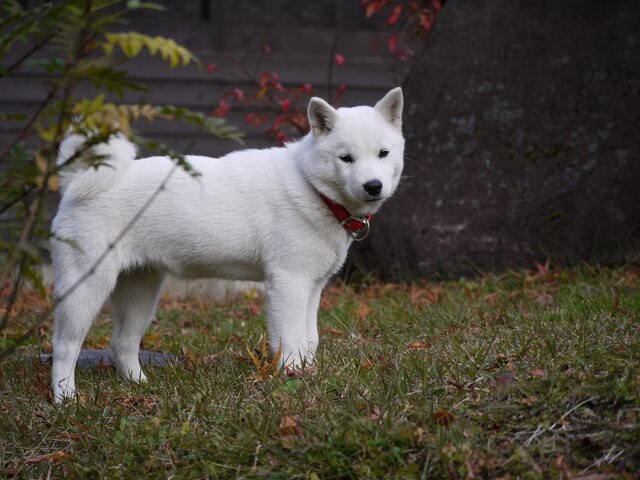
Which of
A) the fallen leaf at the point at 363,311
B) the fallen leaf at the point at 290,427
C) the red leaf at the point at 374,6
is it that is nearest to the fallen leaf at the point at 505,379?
the fallen leaf at the point at 290,427

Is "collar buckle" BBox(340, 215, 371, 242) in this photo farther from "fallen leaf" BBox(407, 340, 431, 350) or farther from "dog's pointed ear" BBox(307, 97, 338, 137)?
"fallen leaf" BBox(407, 340, 431, 350)

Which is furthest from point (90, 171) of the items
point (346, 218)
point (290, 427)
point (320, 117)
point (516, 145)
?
point (516, 145)

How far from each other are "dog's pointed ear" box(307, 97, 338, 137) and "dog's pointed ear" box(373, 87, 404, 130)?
9.6 inches

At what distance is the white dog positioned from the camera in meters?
3.96

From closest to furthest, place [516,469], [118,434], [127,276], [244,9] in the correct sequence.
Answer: [516,469]
[118,434]
[127,276]
[244,9]

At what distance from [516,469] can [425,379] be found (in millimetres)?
667

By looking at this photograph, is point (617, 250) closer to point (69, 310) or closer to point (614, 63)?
point (614, 63)

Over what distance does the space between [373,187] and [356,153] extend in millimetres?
206

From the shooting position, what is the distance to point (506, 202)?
21.2 ft

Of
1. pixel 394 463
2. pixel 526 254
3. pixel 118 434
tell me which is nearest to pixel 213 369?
pixel 118 434

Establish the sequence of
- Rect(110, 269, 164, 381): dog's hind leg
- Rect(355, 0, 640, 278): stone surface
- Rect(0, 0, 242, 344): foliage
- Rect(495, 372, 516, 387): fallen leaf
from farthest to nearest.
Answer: Rect(355, 0, 640, 278): stone surface, Rect(110, 269, 164, 381): dog's hind leg, Rect(495, 372, 516, 387): fallen leaf, Rect(0, 0, 242, 344): foliage

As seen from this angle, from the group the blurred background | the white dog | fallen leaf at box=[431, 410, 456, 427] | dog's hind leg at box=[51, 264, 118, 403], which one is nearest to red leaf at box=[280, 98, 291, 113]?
the blurred background

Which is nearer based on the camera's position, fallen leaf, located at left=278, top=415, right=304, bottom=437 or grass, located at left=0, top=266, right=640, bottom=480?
grass, located at left=0, top=266, right=640, bottom=480

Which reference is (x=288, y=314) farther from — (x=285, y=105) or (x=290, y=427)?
(x=285, y=105)
